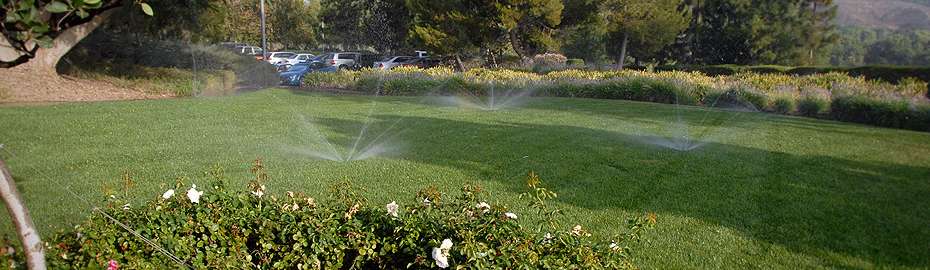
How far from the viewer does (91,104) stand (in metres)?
13.4

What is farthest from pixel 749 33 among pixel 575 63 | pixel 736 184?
pixel 736 184

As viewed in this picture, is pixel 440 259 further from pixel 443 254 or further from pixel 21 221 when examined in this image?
pixel 21 221

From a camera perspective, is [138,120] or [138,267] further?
[138,120]

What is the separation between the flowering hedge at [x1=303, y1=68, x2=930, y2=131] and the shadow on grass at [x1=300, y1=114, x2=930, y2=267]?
986 millimetres

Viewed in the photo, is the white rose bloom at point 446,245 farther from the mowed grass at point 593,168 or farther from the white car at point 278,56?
the white car at point 278,56

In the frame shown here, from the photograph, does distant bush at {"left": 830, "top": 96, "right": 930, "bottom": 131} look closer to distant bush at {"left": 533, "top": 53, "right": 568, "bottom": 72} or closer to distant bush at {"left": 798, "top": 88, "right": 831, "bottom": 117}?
→ distant bush at {"left": 798, "top": 88, "right": 831, "bottom": 117}

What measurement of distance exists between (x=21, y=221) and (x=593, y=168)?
5.64 m

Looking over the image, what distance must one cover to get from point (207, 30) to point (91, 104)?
10.6 meters

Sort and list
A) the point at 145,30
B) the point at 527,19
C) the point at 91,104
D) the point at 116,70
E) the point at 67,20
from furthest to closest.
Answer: the point at 527,19 < the point at 145,30 < the point at 116,70 < the point at 91,104 < the point at 67,20

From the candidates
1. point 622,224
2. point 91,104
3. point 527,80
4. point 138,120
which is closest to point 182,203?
point 622,224

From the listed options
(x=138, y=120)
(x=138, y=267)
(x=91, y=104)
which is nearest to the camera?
(x=138, y=267)

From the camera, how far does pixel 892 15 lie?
222 inches

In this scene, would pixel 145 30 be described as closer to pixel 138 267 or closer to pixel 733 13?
pixel 138 267

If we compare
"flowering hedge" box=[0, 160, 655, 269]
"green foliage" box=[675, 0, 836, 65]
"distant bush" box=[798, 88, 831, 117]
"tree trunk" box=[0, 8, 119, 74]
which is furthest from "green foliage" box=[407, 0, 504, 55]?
"flowering hedge" box=[0, 160, 655, 269]
